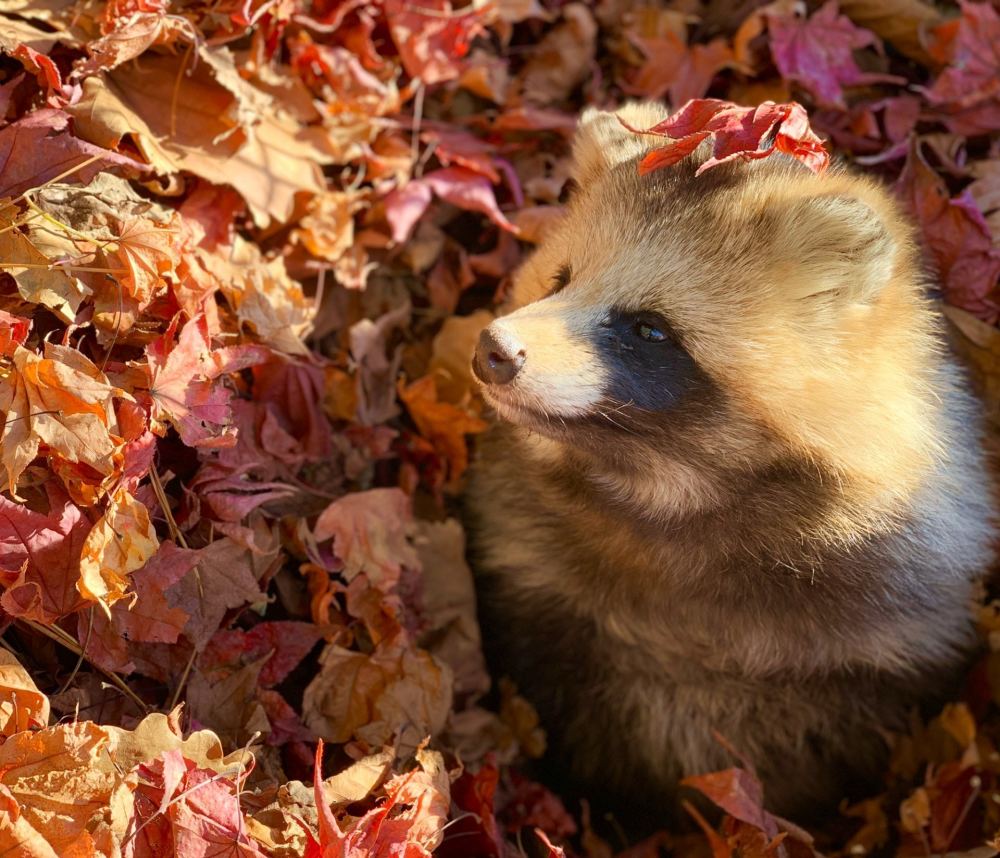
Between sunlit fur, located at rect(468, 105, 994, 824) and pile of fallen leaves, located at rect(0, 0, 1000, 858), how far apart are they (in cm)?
20

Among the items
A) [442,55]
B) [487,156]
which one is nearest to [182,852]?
[487,156]

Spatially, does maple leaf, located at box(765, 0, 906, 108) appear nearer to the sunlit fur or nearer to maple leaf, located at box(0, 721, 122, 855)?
the sunlit fur

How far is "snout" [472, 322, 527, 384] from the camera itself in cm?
193

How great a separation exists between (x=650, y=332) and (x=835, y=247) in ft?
1.29

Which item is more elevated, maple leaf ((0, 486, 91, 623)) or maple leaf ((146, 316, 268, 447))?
maple leaf ((146, 316, 268, 447))

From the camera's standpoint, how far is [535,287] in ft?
8.32

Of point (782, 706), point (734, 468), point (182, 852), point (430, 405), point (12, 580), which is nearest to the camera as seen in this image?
point (182, 852)

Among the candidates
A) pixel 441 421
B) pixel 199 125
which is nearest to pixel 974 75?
pixel 441 421

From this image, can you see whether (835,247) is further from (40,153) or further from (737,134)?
(40,153)

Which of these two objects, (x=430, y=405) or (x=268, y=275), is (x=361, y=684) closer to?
(x=430, y=405)

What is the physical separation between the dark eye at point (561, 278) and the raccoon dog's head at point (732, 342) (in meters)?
0.10

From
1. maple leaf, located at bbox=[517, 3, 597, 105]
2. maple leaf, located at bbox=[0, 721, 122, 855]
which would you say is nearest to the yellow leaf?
maple leaf, located at bbox=[0, 721, 122, 855]

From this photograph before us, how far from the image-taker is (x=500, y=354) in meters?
1.94

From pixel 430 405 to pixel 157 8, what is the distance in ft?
4.21
